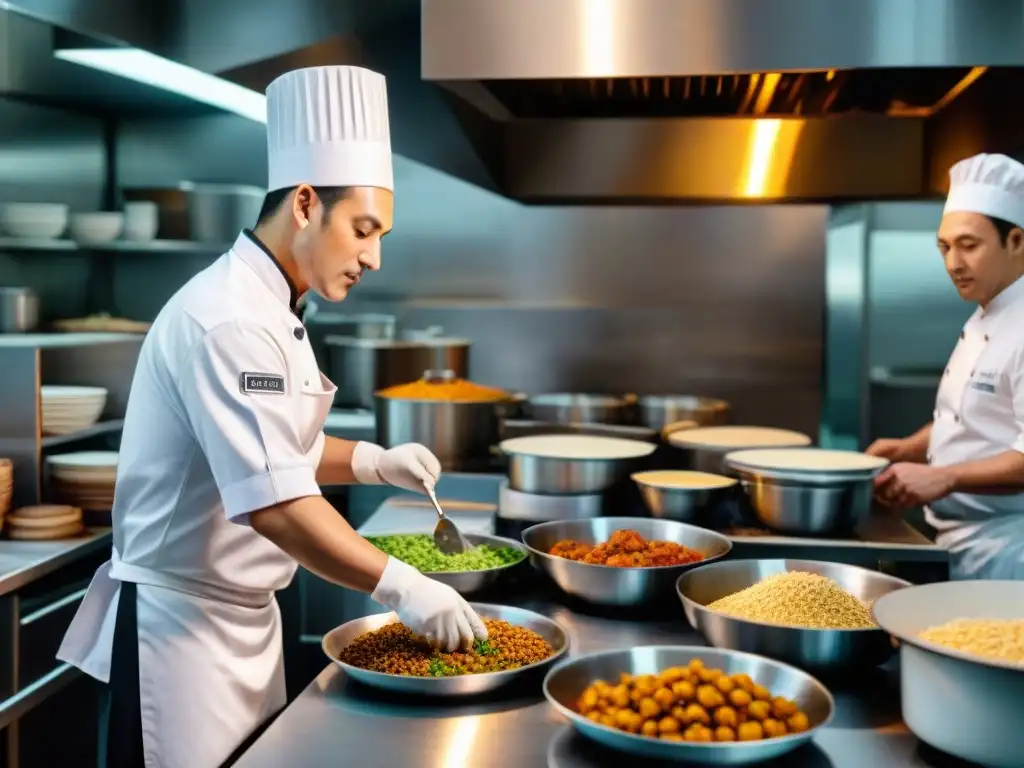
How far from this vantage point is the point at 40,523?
9.94 feet

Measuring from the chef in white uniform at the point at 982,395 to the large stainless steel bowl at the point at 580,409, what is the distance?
1043 mm

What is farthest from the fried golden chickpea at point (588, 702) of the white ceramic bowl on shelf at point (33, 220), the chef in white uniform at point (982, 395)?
the white ceramic bowl on shelf at point (33, 220)

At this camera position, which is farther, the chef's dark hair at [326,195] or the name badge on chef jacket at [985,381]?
the name badge on chef jacket at [985,381]

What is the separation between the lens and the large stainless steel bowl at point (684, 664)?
4.10 ft

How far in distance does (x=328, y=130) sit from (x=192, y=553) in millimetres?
769

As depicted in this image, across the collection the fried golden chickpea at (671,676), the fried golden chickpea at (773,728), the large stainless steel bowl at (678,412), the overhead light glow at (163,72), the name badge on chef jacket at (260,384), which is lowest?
the fried golden chickpea at (773,728)

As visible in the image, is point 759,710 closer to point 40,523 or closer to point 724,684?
point 724,684

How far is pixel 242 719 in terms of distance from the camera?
1897 millimetres

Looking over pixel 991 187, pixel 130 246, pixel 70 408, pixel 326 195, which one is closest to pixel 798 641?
pixel 326 195

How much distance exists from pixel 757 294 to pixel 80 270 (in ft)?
9.81

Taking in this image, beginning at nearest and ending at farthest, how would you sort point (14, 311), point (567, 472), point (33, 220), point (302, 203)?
1. point (302, 203)
2. point (567, 472)
3. point (14, 311)
4. point (33, 220)

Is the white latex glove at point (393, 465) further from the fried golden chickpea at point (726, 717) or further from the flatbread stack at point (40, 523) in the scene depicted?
the flatbread stack at point (40, 523)

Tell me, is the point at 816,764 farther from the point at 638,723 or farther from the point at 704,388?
the point at 704,388

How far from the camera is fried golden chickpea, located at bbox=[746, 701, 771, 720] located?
131 centimetres
